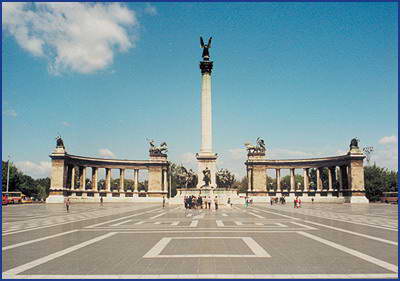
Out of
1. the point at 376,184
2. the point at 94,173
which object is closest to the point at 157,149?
the point at 94,173

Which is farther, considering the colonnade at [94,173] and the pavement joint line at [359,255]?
the colonnade at [94,173]

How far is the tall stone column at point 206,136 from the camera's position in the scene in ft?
240

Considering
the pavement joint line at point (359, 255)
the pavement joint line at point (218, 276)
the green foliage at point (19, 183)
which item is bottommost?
the pavement joint line at point (359, 255)

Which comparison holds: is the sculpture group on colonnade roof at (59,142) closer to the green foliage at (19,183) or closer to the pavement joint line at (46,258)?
the green foliage at (19,183)

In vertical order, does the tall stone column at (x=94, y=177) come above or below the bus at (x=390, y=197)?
above

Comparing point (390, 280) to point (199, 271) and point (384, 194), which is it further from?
point (384, 194)

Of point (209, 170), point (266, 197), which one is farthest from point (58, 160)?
point (266, 197)

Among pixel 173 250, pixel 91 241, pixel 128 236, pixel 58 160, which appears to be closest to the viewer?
pixel 173 250

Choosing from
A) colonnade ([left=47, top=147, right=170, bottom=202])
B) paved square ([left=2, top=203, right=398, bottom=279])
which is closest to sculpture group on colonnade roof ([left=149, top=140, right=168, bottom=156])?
colonnade ([left=47, top=147, right=170, bottom=202])

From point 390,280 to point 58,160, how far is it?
86461mm

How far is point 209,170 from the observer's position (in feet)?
239

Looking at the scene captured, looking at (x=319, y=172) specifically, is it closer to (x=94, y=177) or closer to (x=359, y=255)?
(x=94, y=177)

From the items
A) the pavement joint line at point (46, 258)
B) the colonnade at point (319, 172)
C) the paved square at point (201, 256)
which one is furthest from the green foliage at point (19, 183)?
the pavement joint line at point (46, 258)

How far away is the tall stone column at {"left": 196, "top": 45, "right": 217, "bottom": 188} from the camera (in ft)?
240
